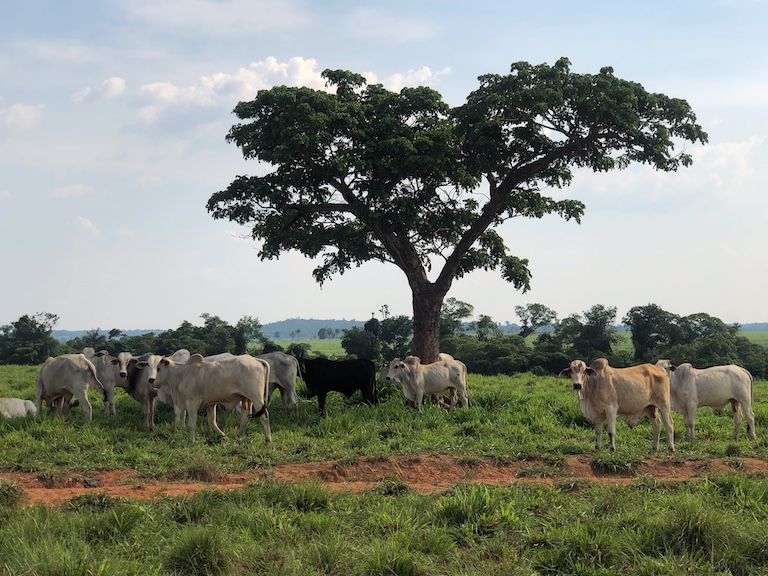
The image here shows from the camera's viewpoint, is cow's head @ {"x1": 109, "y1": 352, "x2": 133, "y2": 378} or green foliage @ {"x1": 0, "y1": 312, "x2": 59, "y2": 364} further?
green foliage @ {"x1": 0, "y1": 312, "x2": 59, "y2": 364}

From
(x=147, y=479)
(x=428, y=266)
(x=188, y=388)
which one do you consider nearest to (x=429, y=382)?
(x=428, y=266)

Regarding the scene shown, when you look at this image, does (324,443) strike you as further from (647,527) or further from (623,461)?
(647,527)

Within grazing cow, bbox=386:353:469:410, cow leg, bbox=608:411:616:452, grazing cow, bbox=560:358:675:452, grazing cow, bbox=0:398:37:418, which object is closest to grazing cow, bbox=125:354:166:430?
grazing cow, bbox=0:398:37:418

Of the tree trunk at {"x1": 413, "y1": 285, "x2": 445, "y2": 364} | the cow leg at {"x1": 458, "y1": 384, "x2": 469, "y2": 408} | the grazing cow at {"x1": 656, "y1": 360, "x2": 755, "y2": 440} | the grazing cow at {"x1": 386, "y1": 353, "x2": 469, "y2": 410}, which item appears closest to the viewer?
the grazing cow at {"x1": 656, "y1": 360, "x2": 755, "y2": 440}

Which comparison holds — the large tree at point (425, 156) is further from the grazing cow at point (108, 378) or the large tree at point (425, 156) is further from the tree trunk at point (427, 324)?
the grazing cow at point (108, 378)

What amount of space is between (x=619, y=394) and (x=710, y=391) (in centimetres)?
286

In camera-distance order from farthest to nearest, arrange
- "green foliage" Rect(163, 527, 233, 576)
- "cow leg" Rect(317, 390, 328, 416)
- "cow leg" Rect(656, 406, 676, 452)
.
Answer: "cow leg" Rect(317, 390, 328, 416)
"cow leg" Rect(656, 406, 676, 452)
"green foliage" Rect(163, 527, 233, 576)

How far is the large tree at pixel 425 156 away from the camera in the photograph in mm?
17344

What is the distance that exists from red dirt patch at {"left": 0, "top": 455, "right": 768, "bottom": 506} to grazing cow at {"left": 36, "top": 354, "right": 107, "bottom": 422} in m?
4.23

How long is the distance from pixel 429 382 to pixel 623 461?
6.32 metres

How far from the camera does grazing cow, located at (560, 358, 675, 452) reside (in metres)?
12.1

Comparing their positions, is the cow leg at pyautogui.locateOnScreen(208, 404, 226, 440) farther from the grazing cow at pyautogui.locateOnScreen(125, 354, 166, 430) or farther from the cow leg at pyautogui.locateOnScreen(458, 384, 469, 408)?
the cow leg at pyautogui.locateOnScreen(458, 384, 469, 408)

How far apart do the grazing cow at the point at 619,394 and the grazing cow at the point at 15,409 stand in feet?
34.3

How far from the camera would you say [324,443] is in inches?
480
